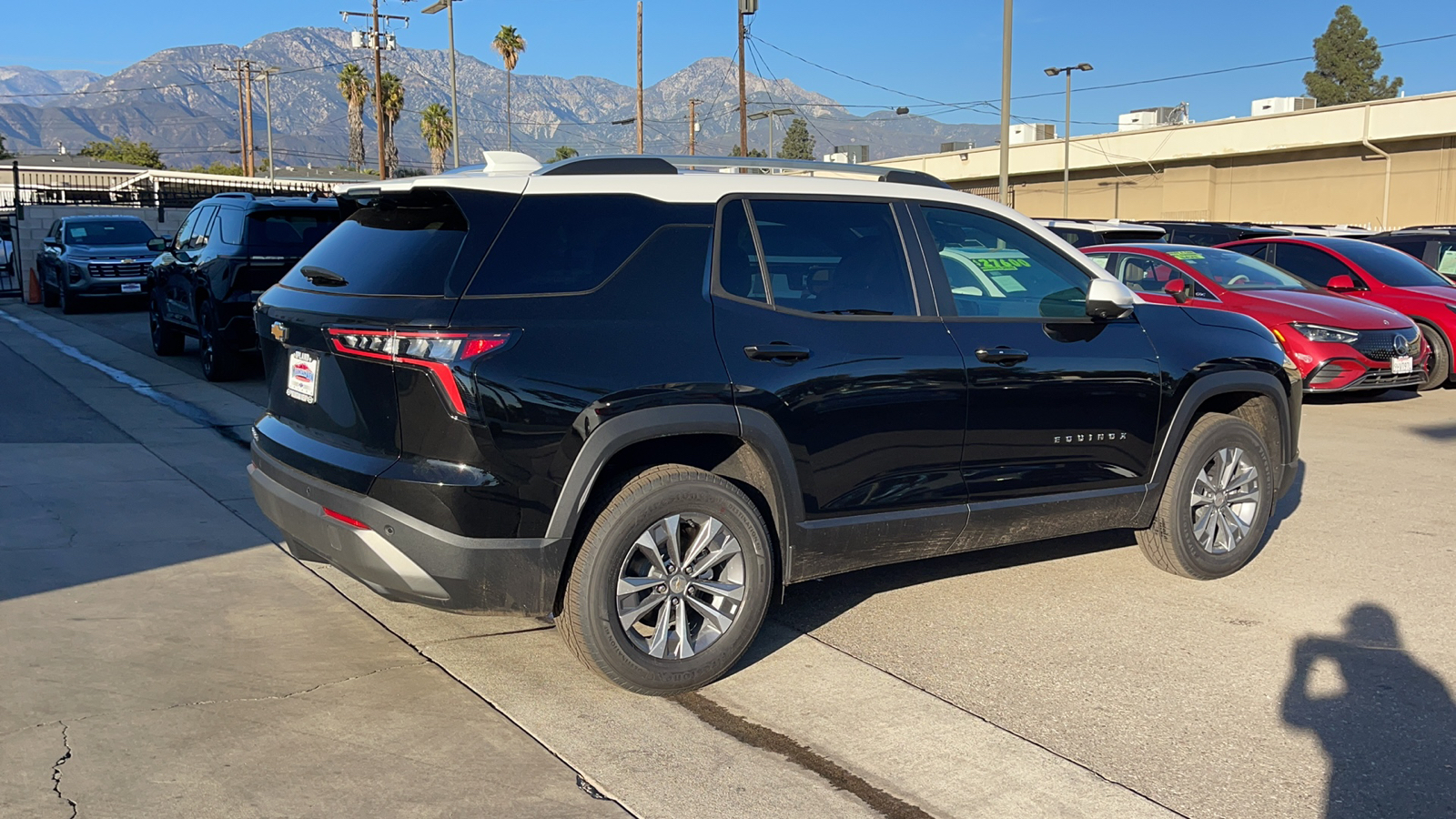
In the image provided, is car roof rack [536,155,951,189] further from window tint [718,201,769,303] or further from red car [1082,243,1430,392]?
red car [1082,243,1430,392]

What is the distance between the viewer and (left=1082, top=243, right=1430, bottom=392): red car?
10.9 meters

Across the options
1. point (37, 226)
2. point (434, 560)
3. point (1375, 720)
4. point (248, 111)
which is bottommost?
point (1375, 720)

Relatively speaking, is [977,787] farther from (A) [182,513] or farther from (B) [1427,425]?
(B) [1427,425]

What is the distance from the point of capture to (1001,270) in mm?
5277

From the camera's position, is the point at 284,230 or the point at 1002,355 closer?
the point at 1002,355

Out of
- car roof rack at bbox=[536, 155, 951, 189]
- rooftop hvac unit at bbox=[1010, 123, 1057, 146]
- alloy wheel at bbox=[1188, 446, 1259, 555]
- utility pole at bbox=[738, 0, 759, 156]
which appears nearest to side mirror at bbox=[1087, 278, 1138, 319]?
car roof rack at bbox=[536, 155, 951, 189]

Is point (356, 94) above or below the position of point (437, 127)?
above

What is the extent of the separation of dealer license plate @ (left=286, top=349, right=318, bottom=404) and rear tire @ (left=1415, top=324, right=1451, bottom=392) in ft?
38.9

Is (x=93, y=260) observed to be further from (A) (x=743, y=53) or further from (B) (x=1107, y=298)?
(A) (x=743, y=53)

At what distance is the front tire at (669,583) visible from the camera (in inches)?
161

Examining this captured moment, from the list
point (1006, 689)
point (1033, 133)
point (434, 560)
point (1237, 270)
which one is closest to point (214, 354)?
point (434, 560)

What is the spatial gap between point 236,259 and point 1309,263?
11.3m

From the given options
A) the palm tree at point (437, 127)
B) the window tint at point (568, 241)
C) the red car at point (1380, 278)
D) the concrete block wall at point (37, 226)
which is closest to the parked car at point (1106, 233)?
the red car at point (1380, 278)

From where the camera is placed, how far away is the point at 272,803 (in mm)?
3398
